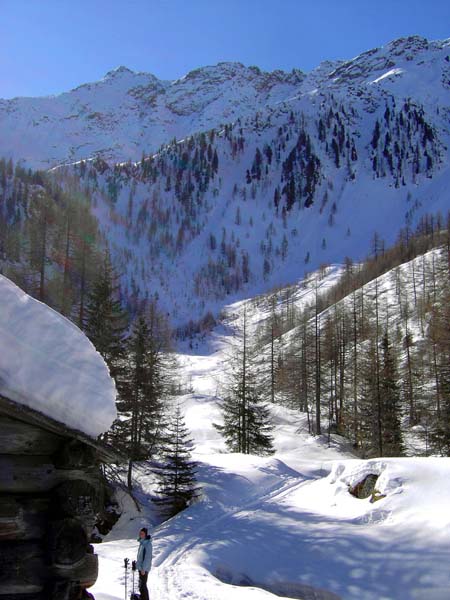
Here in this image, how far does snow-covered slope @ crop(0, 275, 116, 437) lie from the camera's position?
12.8ft

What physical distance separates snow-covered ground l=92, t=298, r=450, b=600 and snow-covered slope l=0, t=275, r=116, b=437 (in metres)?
6.76

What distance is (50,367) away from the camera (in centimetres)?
406

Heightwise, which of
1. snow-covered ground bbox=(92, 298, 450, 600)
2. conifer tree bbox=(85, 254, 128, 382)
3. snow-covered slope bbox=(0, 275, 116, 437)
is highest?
conifer tree bbox=(85, 254, 128, 382)

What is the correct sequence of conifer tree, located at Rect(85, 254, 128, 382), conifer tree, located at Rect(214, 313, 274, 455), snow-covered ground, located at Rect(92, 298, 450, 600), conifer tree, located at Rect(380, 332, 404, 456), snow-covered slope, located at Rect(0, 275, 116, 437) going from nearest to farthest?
snow-covered slope, located at Rect(0, 275, 116, 437)
snow-covered ground, located at Rect(92, 298, 450, 600)
conifer tree, located at Rect(85, 254, 128, 382)
conifer tree, located at Rect(380, 332, 404, 456)
conifer tree, located at Rect(214, 313, 274, 455)

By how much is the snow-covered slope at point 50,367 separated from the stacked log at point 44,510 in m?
0.17

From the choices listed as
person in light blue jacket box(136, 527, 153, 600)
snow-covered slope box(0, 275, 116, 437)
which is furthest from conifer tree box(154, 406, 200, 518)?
snow-covered slope box(0, 275, 116, 437)

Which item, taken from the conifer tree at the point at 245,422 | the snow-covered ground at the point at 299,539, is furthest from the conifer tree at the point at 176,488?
the conifer tree at the point at 245,422

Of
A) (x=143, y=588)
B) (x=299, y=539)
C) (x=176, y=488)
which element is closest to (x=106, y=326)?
(x=176, y=488)

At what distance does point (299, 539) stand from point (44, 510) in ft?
39.6

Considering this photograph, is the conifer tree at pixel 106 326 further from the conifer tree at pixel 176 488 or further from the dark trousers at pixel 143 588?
the dark trousers at pixel 143 588

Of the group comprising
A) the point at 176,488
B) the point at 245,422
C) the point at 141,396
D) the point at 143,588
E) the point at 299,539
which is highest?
the point at 141,396

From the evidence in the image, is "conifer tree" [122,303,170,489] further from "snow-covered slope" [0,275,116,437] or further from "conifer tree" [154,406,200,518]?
"snow-covered slope" [0,275,116,437]

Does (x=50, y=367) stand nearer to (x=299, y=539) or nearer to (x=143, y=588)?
(x=143, y=588)

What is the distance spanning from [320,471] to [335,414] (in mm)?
16783
